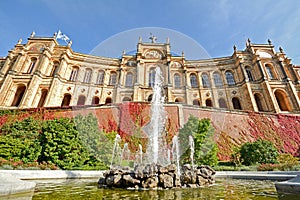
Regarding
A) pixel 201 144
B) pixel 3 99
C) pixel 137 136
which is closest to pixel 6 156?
pixel 137 136

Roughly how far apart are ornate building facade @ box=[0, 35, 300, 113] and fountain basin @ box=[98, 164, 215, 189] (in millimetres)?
19496

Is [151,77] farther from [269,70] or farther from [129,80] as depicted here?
[269,70]

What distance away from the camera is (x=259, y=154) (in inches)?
446

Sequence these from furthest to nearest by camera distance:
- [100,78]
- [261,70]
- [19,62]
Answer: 1. [100,78]
2. [261,70]
3. [19,62]

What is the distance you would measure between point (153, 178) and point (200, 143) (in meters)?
7.81

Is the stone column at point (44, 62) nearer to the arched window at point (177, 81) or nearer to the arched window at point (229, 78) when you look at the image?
the arched window at point (177, 81)

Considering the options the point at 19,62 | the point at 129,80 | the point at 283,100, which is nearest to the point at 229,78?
the point at 283,100

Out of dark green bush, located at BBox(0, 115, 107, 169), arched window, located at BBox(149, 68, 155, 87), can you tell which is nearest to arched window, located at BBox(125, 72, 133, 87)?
arched window, located at BBox(149, 68, 155, 87)

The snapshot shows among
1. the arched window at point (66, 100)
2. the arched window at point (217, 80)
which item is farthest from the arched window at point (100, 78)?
the arched window at point (217, 80)

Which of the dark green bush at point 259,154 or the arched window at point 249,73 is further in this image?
the arched window at point 249,73

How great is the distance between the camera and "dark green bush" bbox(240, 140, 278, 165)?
37.0ft

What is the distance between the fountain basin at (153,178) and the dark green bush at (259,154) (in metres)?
7.63

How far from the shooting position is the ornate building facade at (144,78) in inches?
964

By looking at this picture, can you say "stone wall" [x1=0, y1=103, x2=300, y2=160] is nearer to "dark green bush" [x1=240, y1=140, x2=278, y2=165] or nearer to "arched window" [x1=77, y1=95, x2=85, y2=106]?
"dark green bush" [x1=240, y1=140, x2=278, y2=165]
